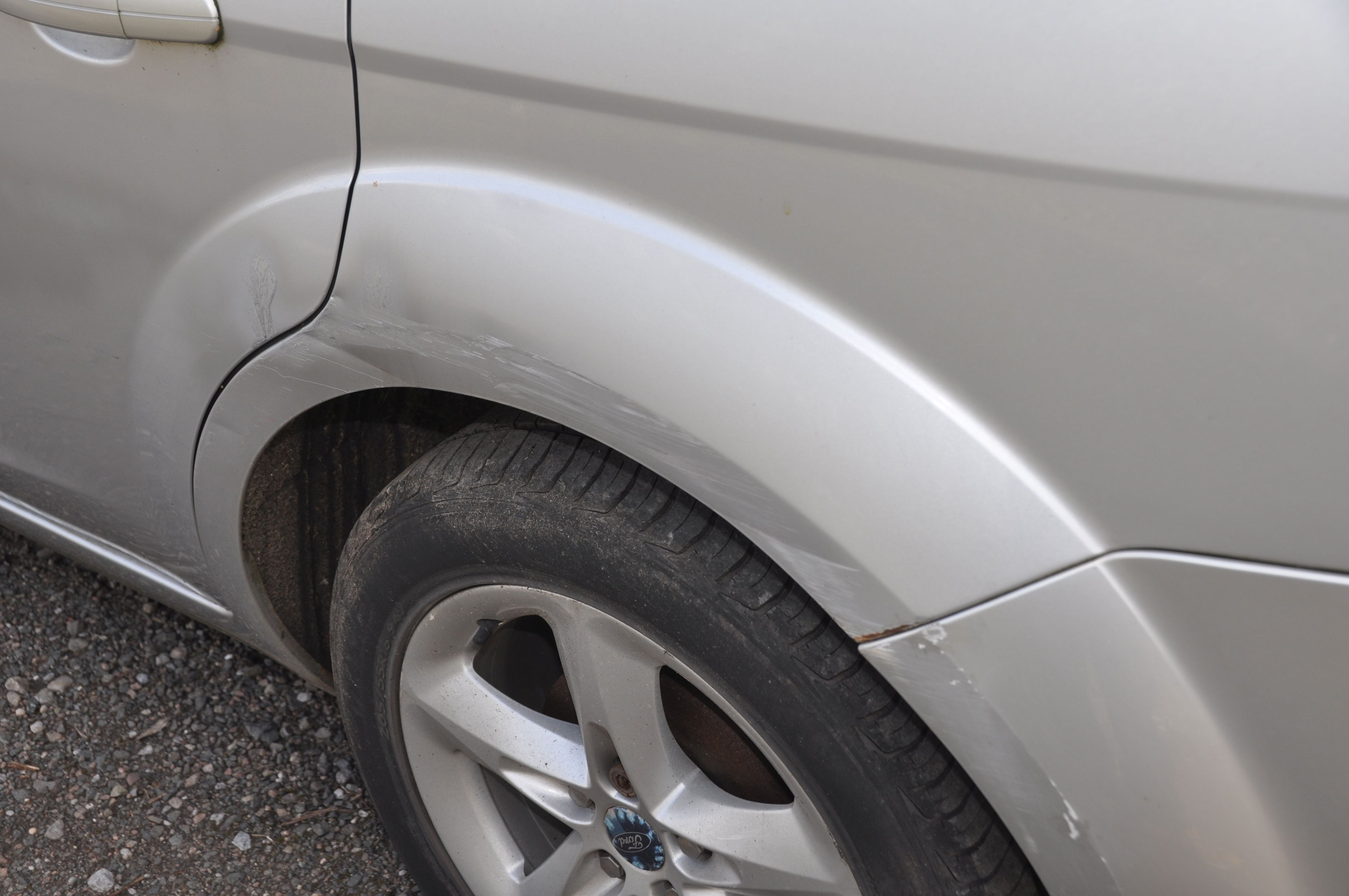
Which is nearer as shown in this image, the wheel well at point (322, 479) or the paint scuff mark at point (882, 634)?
the paint scuff mark at point (882, 634)

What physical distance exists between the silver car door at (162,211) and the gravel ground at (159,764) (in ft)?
1.89

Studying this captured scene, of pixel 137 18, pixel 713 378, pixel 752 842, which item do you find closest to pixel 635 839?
pixel 752 842

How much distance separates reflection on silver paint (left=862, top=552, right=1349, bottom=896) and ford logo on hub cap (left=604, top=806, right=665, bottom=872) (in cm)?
50

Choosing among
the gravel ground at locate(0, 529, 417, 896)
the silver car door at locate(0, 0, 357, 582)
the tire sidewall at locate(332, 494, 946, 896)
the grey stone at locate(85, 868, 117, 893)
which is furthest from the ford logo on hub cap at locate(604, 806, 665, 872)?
the grey stone at locate(85, 868, 117, 893)

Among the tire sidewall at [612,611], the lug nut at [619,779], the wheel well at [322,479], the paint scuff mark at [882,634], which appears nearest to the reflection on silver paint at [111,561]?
the wheel well at [322,479]

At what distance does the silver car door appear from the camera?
3.48ft

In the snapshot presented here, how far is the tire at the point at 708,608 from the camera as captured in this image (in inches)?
39.6

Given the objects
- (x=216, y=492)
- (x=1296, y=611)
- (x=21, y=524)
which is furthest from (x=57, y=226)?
(x=1296, y=611)

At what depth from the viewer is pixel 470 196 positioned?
0.99 m

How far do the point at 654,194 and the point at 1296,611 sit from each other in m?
0.58

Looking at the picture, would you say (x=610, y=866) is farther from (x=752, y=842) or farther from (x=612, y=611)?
(x=612, y=611)

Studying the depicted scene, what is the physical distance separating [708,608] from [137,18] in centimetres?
82

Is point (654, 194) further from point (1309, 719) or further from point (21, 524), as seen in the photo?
point (21, 524)

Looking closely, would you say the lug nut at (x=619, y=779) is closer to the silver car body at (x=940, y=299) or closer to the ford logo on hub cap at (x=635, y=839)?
the ford logo on hub cap at (x=635, y=839)
